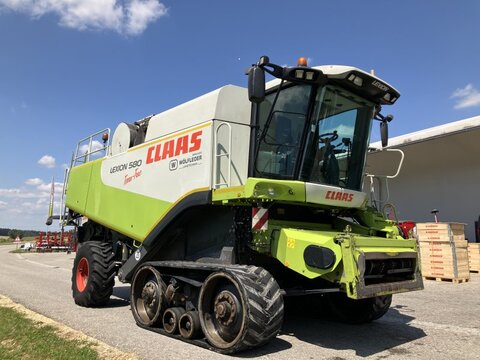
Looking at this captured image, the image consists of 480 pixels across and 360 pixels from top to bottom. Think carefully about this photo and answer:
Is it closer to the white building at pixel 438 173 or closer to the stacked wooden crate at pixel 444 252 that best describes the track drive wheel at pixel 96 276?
the stacked wooden crate at pixel 444 252

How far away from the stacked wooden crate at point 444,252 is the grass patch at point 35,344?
984cm

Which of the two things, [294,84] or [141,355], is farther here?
[294,84]

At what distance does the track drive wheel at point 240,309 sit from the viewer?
474cm

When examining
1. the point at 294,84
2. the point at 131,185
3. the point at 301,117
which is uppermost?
the point at 294,84

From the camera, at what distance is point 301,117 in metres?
5.62

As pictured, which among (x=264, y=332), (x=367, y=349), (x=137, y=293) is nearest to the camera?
(x=264, y=332)

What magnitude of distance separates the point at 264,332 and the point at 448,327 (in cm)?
320

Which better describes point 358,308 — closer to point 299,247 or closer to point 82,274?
point 299,247

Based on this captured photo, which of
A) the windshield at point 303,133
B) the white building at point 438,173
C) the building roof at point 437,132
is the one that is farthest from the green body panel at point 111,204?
the white building at point 438,173

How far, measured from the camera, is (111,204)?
823 cm

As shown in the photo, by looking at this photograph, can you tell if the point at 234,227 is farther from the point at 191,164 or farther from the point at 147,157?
the point at 147,157

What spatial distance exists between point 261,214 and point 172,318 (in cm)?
195

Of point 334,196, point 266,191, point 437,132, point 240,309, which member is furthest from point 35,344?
point 437,132

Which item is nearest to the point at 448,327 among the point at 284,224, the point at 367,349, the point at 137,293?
the point at 367,349
